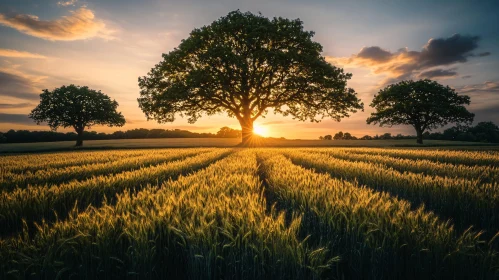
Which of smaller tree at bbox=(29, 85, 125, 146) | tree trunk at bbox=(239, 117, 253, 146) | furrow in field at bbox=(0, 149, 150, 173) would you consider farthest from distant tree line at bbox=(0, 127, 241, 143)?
furrow in field at bbox=(0, 149, 150, 173)

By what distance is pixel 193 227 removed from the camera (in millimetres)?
2605

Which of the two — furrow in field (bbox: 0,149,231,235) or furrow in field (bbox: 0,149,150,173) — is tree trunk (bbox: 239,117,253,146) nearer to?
furrow in field (bbox: 0,149,150,173)

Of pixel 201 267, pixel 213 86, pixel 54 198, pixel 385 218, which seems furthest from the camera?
pixel 213 86

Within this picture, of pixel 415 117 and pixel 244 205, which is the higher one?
pixel 415 117

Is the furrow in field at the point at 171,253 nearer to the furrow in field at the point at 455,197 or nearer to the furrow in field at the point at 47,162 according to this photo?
the furrow in field at the point at 455,197

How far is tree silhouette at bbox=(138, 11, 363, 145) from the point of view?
28250 millimetres

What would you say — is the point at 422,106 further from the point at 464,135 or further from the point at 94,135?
the point at 94,135

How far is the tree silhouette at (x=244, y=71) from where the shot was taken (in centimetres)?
2825

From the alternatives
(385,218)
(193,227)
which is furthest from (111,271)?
(385,218)

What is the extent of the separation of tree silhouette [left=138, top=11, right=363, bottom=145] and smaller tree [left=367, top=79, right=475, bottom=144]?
23724mm

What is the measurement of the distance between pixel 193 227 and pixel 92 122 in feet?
187

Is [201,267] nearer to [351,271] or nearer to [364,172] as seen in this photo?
[351,271]

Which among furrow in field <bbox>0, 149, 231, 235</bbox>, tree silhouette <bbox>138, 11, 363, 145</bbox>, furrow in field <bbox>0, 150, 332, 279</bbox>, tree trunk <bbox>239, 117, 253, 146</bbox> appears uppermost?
tree silhouette <bbox>138, 11, 363, 145</bbox>

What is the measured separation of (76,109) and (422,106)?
6466cm
